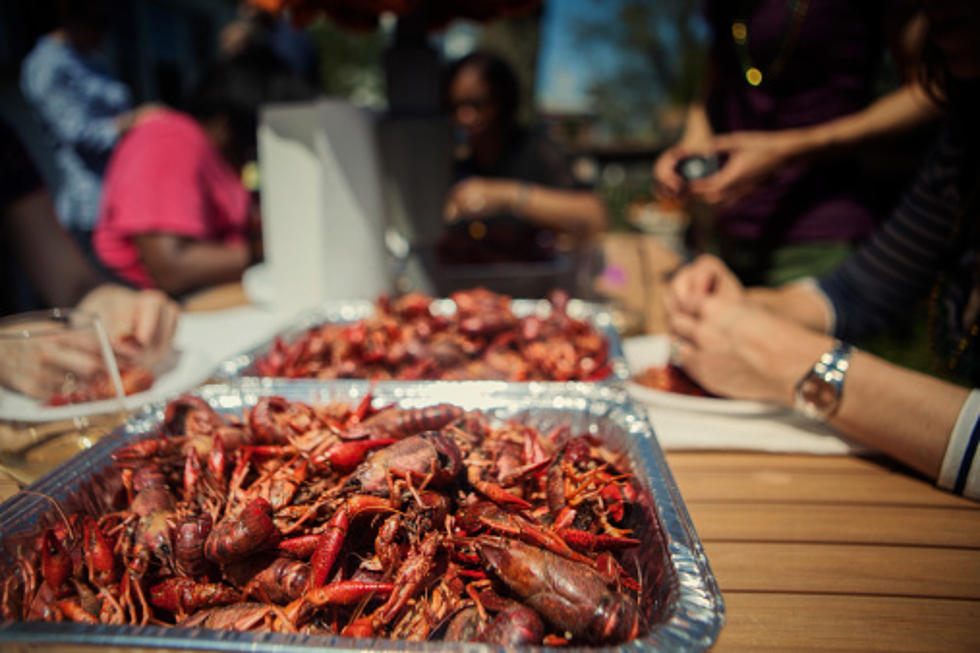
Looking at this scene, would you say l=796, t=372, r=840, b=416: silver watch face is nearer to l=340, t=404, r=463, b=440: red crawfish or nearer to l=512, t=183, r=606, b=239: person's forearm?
l=340, t=404, r=463, b=440: red crawfish

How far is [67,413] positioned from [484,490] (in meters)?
1.22

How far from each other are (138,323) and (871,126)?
320 centimetres

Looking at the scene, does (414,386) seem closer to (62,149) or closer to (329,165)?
(329,165)

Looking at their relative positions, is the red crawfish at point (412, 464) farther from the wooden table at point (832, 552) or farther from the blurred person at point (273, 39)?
the blurred person at point (273, 39)

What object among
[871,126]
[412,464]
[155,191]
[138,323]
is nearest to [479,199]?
[155,191]

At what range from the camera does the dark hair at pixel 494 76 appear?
468 centimetres

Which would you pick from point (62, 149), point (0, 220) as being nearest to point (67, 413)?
point (0, 220)

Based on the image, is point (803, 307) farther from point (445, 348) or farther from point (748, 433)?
point (445, 348)

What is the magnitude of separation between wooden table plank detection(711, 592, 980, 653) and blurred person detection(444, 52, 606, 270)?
109 inches

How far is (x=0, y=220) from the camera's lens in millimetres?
2994

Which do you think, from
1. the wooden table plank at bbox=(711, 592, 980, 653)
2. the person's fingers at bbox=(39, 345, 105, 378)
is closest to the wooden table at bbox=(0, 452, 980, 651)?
the wooden table plank at bbox=(711, 592, 980, 653)

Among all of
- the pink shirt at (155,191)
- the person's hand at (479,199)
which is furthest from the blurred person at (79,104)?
the person's hand at (479,199)

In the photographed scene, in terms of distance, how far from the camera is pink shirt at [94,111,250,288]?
3.46 meters

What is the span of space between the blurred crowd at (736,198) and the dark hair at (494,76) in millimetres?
21
